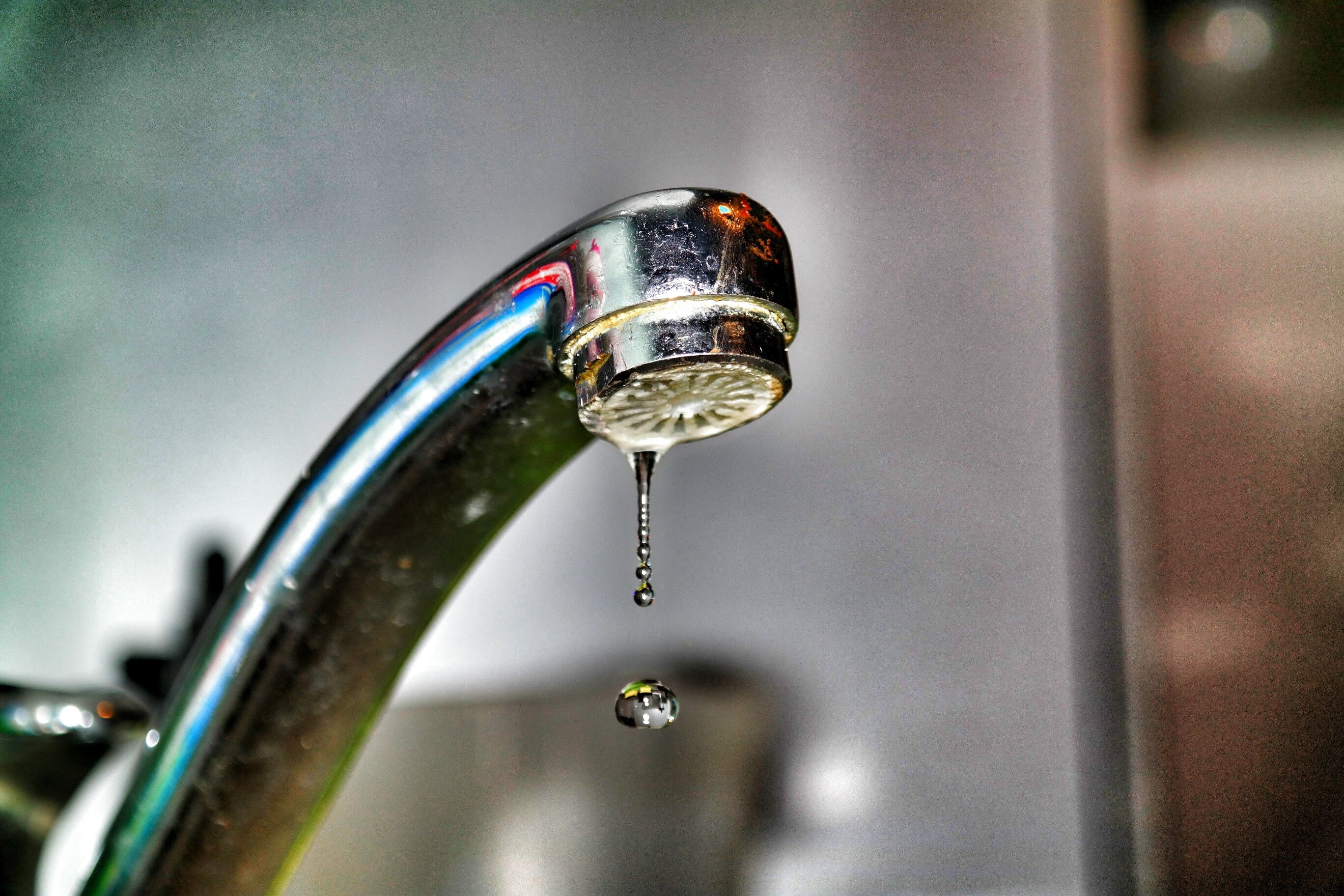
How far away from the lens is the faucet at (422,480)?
0.65 ft

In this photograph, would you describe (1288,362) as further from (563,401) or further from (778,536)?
(563,401)

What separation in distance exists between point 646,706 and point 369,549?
0.11 m

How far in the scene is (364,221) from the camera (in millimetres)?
517

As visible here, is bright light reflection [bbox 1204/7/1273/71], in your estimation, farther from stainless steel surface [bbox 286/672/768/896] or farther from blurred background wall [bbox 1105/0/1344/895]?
stainless steel surface [bbox 286/672/768/896]

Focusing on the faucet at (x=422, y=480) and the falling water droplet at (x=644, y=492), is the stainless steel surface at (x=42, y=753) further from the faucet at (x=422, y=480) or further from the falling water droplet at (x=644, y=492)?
the falling water droplet at (x=644, y=492)

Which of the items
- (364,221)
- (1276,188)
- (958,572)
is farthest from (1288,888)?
(364,221)

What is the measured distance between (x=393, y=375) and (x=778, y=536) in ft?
0.99

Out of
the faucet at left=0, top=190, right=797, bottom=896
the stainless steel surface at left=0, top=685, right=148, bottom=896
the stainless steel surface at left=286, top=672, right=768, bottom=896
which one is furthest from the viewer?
the stainless steel surface at left=286, top=672, right=768, bottom=896

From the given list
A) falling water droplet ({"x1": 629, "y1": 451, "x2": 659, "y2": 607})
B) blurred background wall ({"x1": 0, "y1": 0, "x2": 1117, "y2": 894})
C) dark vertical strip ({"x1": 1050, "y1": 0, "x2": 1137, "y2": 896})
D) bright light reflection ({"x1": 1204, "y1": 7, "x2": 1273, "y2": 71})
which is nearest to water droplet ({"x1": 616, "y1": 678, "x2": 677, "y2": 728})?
falling water droplet ({"x1": 629, "y1": 451, "x2": 659, "y2": 607})

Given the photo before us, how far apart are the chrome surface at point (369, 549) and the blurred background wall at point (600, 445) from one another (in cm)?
20

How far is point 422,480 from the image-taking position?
26 centimetres

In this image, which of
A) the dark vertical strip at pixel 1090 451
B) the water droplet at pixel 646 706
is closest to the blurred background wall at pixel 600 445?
the dark vertical strip at pixel 1090 451

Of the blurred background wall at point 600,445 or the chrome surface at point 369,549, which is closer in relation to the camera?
the chrome surface at point 369,549

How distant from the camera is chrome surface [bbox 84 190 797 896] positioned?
0.21 m
